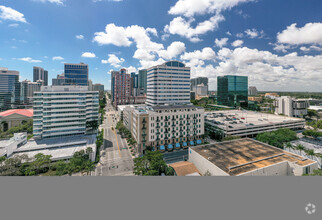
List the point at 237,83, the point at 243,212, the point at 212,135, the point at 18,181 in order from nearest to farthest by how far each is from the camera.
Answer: the point at 243,212, the point at 18,181, the point at 212,135, the point at 237,83

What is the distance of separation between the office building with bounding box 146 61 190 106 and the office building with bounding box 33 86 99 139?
7526mm

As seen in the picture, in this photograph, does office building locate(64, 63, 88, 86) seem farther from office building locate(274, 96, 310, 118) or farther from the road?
office building locate(274, 96, 310, 118)

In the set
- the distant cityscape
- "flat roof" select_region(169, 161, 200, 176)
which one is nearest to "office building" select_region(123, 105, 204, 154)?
the distant cityscape

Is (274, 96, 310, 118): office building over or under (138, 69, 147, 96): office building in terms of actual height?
under

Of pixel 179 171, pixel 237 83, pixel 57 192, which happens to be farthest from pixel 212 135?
pixel 237 83

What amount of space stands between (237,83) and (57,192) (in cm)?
2634

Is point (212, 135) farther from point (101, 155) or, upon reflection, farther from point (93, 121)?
point (93, 121)

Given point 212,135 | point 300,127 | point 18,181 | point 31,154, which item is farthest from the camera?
point 300,127

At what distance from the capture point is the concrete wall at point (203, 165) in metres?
4.58

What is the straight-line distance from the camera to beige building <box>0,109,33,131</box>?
11.7 m

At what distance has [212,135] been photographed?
12.1 m

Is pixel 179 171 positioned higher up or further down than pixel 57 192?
further down

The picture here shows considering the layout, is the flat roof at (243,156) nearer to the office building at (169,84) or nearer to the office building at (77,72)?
the office building at (169,84)

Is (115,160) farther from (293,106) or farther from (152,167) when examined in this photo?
(293,106)
